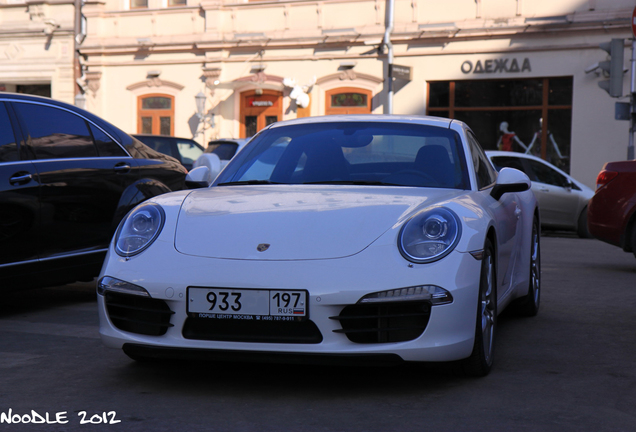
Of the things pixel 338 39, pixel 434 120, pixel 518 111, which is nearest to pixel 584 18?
pixel 518 111

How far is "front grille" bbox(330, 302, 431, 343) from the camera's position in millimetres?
3721

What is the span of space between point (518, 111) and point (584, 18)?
2.65 m

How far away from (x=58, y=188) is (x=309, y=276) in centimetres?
311

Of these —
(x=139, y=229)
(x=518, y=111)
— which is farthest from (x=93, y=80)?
(x=139, y=229)

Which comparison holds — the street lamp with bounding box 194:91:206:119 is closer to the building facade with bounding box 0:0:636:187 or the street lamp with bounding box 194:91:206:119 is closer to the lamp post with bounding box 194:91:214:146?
the lamp post with bounding box 194:91:214:146

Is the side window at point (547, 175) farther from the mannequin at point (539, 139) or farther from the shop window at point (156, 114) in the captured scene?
the shop window at point (156, 114)

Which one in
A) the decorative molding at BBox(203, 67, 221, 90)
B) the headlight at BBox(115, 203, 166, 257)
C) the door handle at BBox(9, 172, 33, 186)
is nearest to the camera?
the headlight at BBox(115, 203, 166, 257)

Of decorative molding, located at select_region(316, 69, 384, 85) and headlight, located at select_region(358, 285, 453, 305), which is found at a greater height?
decorative molding, located at select_region(316, 69, 384, 85)

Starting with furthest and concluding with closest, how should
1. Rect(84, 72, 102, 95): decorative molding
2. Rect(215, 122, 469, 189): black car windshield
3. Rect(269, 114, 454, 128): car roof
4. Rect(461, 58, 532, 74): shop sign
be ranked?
Rect(84, 72, 102, 95): decorative molding, Rect(461, 58, 532, 74): shop sign, Rect(269, 114, 454, 128): car roof, Rect(215, 122, 469, 189): black car windshield

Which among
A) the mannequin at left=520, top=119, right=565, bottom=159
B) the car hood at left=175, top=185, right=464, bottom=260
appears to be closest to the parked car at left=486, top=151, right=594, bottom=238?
→ the mannequin at left=520, top=119, right=565, bottom=159

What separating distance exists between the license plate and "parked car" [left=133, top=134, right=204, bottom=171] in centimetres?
1201

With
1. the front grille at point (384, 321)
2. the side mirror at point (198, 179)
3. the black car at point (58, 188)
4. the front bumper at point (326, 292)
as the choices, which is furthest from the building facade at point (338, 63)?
the front grille at point (384, 321)

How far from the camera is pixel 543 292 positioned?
762cm

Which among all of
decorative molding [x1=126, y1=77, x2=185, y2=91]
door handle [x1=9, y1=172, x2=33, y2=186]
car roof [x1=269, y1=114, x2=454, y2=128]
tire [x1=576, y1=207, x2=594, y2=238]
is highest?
decorative molding [x1=126, y1=77, x2=185, y2=91]
